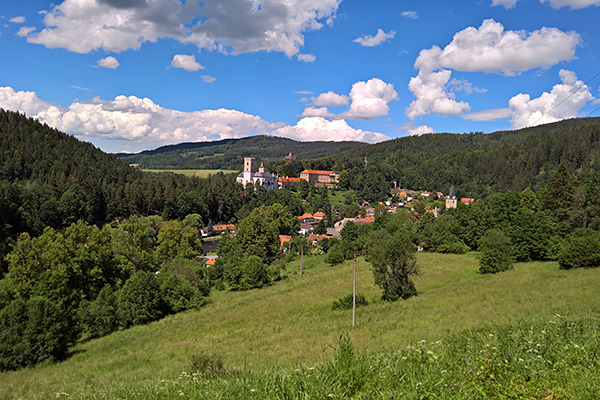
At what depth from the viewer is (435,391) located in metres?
4.89

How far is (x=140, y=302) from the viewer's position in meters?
31.1

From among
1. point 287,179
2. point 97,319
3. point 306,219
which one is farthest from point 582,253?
point 287,179

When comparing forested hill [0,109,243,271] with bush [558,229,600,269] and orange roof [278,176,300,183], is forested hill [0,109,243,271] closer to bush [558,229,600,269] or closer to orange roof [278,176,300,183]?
orange roof [278,176,300,183]

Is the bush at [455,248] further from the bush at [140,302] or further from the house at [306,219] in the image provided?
the house at [306,219]

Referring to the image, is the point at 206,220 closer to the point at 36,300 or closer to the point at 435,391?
the point at 36,300

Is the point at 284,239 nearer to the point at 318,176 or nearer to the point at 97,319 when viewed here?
the point at 97,319

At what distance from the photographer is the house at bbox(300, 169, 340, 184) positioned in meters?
154

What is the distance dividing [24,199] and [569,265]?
81489 millimetres

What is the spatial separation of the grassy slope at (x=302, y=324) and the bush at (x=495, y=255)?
1.64m

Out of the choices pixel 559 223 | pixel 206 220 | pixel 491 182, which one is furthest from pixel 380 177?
pixel 559 223

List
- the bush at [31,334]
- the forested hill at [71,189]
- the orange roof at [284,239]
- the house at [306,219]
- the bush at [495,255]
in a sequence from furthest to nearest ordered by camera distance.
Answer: the house at [306,219]
the orange roof at [284,239]
the forested hill at [71,189]
the bush at [495,255]
the bush at [31,334]

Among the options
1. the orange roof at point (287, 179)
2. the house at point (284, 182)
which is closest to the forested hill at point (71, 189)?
the house at point (284, 182)

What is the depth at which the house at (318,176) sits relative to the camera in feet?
504

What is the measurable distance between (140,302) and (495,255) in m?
34.8
